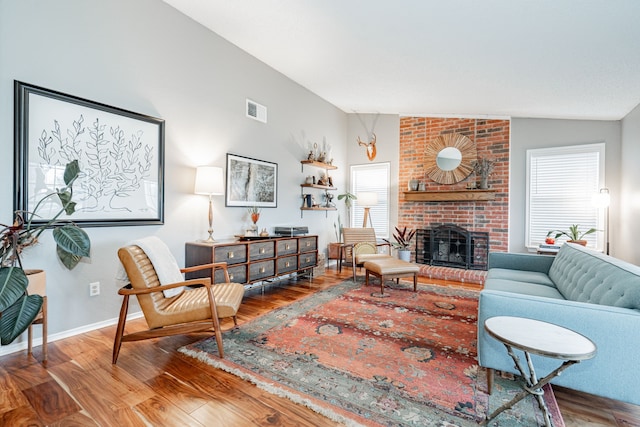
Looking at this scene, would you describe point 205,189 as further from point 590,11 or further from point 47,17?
point 590,11

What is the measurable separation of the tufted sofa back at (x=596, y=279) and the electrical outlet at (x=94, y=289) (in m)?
3.74

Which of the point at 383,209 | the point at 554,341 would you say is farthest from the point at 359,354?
the point at 383,209

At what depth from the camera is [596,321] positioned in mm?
1540

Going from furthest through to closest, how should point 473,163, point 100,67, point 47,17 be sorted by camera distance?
1. point 473,163
2. point 100,67
3. point 47,17

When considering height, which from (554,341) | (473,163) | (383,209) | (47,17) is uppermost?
(47,17)

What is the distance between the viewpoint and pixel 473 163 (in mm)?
5352

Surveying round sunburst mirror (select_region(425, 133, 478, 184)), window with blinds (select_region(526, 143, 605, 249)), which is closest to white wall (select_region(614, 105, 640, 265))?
window with blinds (select_region(526, 143, 605, 249))

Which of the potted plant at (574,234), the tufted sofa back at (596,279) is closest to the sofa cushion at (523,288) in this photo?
the tufted sofa back at (596,279)

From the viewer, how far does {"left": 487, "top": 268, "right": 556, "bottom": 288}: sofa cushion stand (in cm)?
290

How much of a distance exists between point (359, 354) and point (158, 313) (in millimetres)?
1489

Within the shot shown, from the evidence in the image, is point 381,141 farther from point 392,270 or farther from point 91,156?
point 91,156

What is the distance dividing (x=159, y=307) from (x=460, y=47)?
365 centimetres

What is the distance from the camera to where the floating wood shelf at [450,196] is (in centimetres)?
511

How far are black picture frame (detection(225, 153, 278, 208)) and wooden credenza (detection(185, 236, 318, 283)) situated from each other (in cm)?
67
